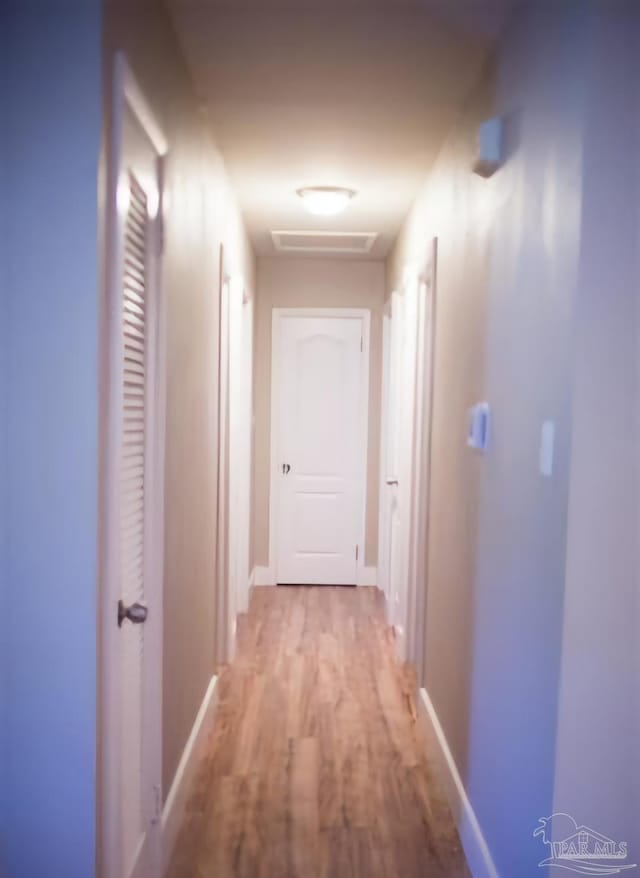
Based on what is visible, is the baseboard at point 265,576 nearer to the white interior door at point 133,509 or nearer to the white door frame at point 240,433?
the white door frame at point 240,433

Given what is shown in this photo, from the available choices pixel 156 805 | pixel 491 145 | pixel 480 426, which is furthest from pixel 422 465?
pixel 156 805

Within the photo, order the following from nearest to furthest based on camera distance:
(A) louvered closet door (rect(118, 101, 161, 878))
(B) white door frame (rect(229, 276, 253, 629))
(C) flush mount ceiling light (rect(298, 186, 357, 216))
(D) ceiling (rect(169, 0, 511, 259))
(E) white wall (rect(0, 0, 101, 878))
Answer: (E) white wall (rect(0, 0, 101, 878)), (A) louvered closet door (rect(118, 101, 161, 878)), (D) ceiling (rect(169, 0, 511, 259)), (C) flush mount ceiling light (rect(298, 186, 357, 216)), (B) white door frame (rect(229, 276, 253, 629))

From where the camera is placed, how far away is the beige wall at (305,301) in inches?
215

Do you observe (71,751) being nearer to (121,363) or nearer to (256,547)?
(121,363)

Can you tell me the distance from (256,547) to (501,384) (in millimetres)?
3798

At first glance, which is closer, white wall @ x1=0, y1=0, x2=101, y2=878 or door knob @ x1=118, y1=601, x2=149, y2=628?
white wall @ x1=0, y1=0, x2=101, y2=878

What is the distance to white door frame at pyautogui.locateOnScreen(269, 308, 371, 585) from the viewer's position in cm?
549

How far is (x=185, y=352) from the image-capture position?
2.44 metres

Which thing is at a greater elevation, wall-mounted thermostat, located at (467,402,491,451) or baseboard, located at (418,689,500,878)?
wall-mounted thermostat, located at (467,402,491,451)

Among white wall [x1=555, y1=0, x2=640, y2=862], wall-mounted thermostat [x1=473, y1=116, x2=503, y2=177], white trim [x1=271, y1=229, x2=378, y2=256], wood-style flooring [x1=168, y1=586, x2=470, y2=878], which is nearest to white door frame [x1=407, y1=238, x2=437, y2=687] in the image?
wood-style flooring [x1=168, y1=586, x2=470, y2=878]

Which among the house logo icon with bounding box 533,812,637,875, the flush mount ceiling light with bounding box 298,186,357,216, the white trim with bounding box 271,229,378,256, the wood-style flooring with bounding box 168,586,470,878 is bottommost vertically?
the wood-style flooring with bounding box 168,586,470,878

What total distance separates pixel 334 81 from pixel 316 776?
2461 millimetres

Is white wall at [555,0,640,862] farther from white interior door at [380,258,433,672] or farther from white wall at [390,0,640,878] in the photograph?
white interior door at [380,258,433,672]

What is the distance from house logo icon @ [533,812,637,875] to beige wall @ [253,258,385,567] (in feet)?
13.5
